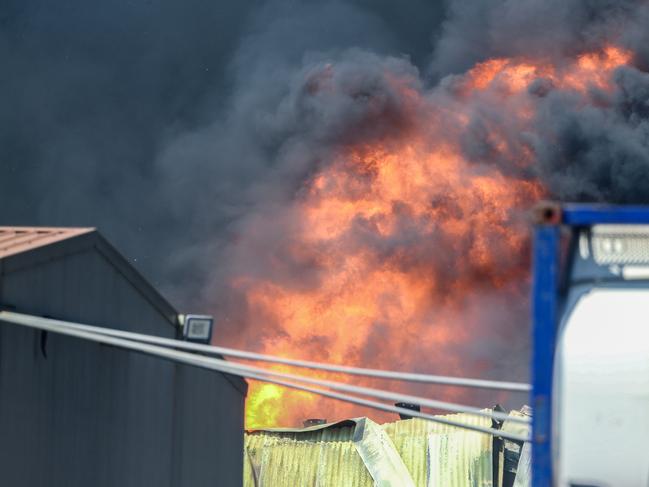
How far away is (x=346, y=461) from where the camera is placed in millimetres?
21828

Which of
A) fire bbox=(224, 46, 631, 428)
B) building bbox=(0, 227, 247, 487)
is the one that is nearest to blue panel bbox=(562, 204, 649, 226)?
building bbox=(0, 227, 247, 487)

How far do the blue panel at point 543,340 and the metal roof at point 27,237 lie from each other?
5.28 meters

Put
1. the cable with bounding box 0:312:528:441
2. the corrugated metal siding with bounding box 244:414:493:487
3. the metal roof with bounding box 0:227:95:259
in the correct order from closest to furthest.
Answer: the cable with bounding box 0:312:528:441
the metal roof with bounding box 0:227:95:259
the corrugated metal siding with bounding box 244:414:493:487

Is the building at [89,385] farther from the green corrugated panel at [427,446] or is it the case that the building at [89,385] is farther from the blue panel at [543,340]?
the green corrugated panel at [427,446]

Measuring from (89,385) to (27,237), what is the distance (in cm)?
167

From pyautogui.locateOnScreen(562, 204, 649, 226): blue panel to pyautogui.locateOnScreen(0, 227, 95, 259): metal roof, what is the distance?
541cm

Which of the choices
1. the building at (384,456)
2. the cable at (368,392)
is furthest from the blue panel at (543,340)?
the building at (384,456)

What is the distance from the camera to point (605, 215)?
5922mm

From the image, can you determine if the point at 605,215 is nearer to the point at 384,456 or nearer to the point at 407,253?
the point at 384,456

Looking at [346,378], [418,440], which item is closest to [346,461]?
[418,440]

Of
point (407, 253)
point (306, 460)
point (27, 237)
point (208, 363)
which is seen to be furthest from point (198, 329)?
point (407, 253)

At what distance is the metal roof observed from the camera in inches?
373

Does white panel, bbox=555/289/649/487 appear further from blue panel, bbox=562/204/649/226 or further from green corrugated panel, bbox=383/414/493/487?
green corrugated panel, bbox=383/414/493/487

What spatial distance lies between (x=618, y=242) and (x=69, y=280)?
5931 mm
